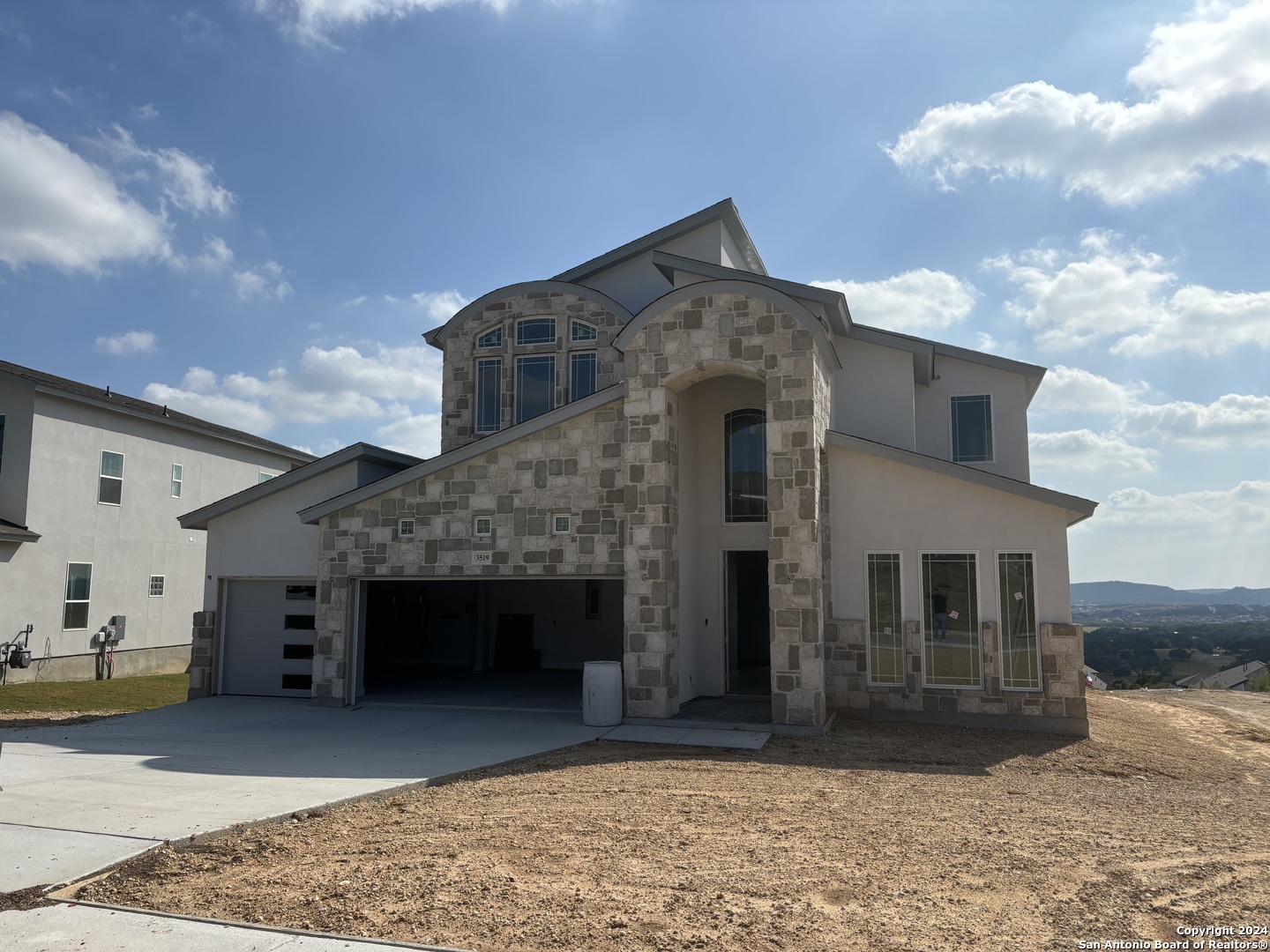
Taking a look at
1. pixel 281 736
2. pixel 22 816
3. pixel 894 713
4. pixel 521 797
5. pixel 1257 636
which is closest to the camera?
pixel 22 816

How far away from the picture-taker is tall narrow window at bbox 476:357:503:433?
19422 mm

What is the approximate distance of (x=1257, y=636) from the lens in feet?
282

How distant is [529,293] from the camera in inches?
765

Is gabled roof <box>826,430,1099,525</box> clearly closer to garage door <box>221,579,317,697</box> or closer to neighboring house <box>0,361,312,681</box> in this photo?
garage door <box>221,579,317,697</box>

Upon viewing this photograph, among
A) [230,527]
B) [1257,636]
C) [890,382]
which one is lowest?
[1257,636]

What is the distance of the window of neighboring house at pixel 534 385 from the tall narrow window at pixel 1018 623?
999cm

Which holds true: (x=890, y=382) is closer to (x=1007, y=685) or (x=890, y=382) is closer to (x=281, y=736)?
(x=1007, y=685)

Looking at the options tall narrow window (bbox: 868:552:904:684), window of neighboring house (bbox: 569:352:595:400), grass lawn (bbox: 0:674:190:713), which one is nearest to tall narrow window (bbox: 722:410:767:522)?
tall narrow window (bbox: 868:552:904:684)

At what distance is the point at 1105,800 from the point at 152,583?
23.3m

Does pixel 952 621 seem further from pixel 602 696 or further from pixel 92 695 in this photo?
pixel 92 695

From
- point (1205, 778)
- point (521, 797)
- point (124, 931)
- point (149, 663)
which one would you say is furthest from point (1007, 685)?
point (149, 663)

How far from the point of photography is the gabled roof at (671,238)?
18.8m

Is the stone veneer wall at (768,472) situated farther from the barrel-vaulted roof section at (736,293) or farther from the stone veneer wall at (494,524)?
the stone veneer wall at (494,524)

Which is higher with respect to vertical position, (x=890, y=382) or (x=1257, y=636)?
(x=890, y=382)
